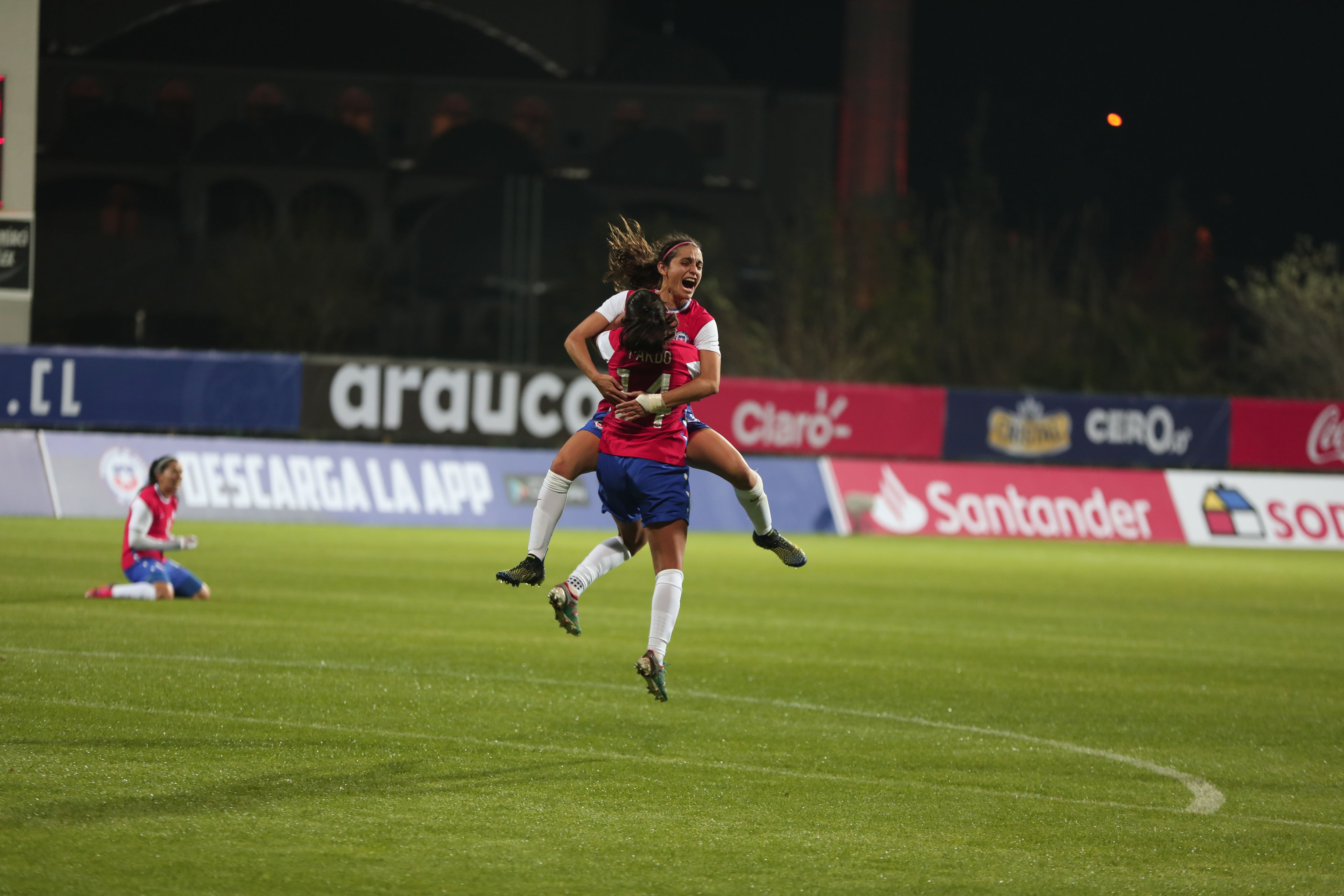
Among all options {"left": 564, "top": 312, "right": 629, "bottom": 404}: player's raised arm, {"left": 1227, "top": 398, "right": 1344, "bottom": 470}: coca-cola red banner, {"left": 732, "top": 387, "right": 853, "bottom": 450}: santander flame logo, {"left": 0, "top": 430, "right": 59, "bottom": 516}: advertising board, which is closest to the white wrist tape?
{"left": 564, "top": 312, "right": 629, "bottom": 404}: player's raised arm

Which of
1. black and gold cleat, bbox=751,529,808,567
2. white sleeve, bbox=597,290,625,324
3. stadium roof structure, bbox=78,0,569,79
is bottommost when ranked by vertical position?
black and gold cleat, bbox=751,529,808,567

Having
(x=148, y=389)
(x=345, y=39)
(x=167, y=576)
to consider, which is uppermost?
(x=345, y=39)

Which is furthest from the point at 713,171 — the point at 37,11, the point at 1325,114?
the point at 37,11

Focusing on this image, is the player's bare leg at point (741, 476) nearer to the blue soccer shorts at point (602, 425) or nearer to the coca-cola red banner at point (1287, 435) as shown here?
the blue soccer shorts at point (602, 425)

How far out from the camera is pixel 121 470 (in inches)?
945

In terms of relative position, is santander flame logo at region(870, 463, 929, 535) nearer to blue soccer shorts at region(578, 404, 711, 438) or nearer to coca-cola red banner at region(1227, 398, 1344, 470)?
coca-cola red banner at region(1227, 398, 1344, 470)

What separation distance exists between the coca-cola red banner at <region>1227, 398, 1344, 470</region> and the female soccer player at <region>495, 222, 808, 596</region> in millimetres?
23610

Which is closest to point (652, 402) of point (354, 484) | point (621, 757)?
point (621, 757)

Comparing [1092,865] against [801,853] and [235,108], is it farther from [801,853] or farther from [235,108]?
[235,108]

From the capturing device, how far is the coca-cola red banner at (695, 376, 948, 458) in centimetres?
2841

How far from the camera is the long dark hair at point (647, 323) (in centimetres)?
827

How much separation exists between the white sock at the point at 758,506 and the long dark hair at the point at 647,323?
1.20 metres

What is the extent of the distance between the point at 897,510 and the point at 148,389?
1304 cm

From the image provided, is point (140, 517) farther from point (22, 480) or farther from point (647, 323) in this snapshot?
point (22, 480)
